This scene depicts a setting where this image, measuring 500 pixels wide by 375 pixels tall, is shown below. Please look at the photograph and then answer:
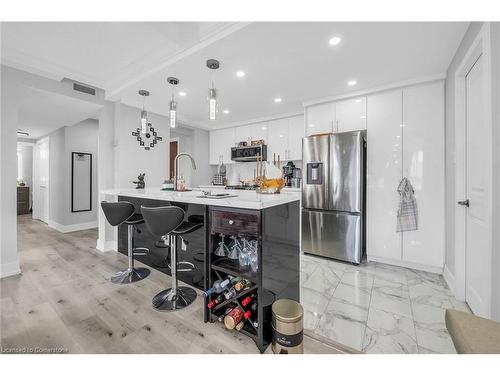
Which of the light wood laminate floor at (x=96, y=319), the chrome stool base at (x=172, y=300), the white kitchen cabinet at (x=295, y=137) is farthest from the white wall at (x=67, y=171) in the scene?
the white kitchen cabinet at (x=295, y=137)

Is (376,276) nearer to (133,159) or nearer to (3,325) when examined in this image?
(3,325)

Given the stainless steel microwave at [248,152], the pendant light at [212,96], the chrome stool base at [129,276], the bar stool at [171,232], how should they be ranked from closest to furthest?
the bar stool at [171,232] < the pendant light at [212,96] < the chrome stool base at [129,276] < the stainless steel microwave at [248,152]

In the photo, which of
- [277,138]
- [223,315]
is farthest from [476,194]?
[277,138]

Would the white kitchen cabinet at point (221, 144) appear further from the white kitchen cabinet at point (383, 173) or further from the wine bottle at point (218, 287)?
the wine bottle at point (218, 287)

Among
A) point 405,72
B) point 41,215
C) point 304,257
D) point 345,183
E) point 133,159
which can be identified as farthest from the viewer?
point 41,215

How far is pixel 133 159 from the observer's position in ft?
11.6

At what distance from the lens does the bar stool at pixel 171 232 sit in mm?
1631

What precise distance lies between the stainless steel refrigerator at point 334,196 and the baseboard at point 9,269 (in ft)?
11.8

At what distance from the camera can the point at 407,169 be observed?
264 cm

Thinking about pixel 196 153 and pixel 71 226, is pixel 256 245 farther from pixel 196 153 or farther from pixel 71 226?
pixel 71 226

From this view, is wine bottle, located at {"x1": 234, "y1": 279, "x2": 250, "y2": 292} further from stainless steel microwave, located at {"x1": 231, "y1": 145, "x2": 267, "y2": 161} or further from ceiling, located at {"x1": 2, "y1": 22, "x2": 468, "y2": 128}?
stainless steel microwave, located at {"x1": 231, "y1": 145, "x2": 267, "y2": 161}

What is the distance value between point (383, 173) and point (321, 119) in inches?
46.9
